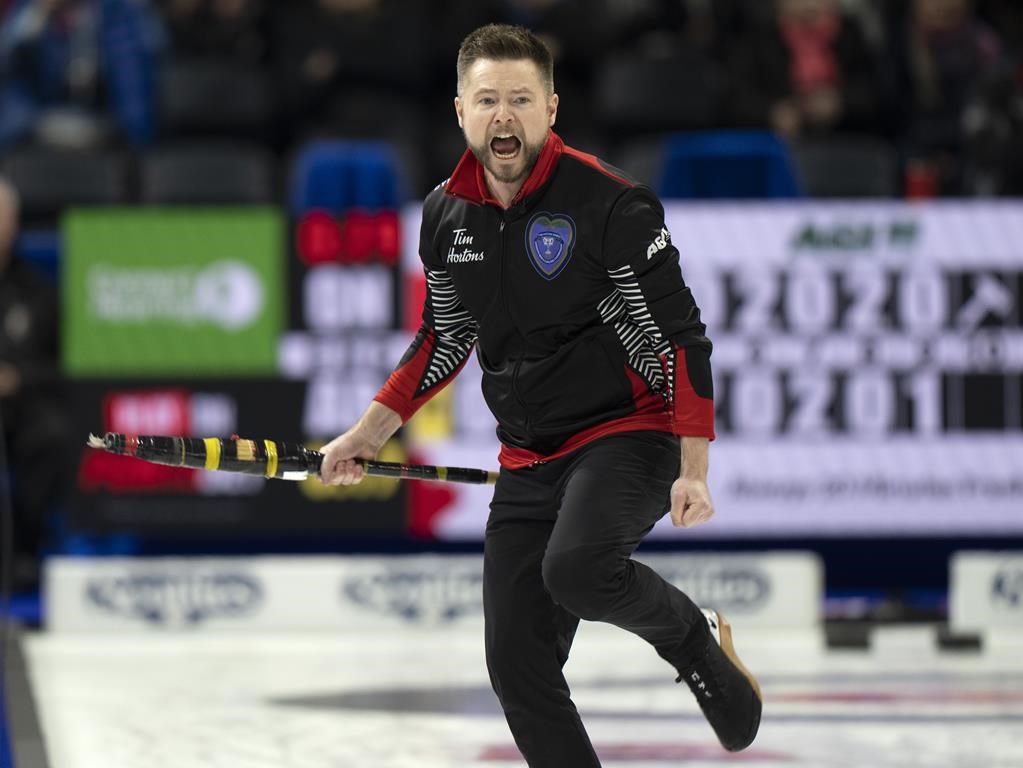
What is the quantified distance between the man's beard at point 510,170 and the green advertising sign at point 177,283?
182 inches

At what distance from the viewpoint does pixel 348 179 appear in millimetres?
8742

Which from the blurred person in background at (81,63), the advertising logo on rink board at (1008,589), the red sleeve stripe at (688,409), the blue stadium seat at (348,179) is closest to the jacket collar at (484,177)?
the red sleeve stripe at (688,409)

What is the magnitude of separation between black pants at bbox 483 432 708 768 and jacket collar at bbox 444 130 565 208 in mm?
612

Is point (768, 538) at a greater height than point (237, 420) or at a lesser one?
lesser

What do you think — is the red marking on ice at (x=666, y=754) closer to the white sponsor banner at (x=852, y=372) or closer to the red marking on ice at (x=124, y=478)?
the white sponsor banner at (x=852, y=372)

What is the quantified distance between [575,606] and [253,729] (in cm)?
218

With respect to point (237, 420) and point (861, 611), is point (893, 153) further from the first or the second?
point (237, 420)

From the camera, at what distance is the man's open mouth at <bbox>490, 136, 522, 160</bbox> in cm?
397

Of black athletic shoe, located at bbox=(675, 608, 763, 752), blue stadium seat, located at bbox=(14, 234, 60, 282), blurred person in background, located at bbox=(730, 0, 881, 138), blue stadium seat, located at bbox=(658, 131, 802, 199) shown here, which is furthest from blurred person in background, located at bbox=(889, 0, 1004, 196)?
black athletic shoe, located at bbox=(675, 608, 763, 752)

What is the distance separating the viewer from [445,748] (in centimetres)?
534

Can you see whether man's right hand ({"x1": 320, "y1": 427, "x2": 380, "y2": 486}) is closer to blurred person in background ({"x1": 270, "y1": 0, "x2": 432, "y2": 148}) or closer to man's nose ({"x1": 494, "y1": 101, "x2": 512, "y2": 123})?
man's nose ({"x1": 494, "y1": 101, "x2": 512, "y2": 123})

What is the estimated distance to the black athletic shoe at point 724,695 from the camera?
4238 millimetres

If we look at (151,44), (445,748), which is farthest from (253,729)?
(151,44)

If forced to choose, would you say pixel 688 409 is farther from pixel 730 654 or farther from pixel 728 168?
pixel 728 168
